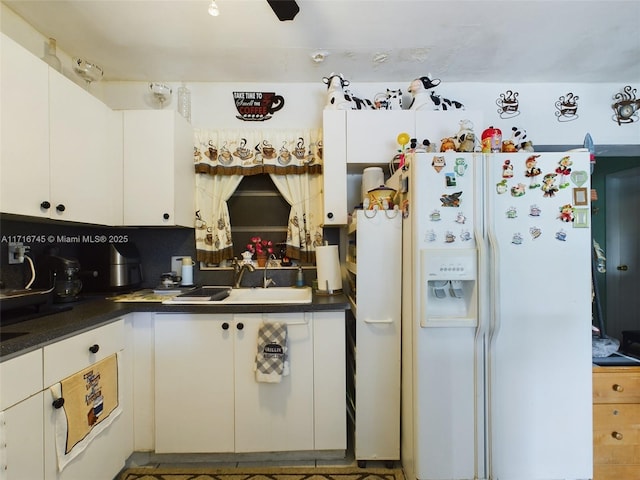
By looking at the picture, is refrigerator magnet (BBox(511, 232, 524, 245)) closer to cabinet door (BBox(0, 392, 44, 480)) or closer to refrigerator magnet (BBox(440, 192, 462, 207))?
refrigerator magnet (BBox(440, 192, 462, 207))

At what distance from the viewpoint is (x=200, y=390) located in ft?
5.08

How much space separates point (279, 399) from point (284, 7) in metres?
2.04

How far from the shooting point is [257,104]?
218 centimetres

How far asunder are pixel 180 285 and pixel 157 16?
1.69m

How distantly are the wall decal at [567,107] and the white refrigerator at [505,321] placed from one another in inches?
50.0

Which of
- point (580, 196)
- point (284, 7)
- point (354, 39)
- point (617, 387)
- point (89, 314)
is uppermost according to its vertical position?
point (354, 39)

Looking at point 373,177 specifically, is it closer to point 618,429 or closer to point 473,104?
point 473,104

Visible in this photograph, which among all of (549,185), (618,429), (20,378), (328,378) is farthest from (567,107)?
(20,378)

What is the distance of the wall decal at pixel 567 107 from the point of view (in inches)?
86.6

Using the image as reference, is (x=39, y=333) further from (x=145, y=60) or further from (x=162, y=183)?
(x=145, y=60)

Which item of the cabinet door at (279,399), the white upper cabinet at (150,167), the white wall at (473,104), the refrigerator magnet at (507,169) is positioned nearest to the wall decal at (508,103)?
the white wall at (473,104)

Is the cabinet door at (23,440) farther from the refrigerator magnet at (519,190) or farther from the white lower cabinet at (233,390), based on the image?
the refrigerator magnet at (519,190)

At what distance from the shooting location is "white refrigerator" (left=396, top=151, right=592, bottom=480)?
4.33 ft

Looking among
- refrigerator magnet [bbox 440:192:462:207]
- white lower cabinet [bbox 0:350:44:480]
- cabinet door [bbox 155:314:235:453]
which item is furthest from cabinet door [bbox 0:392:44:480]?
refrigerator magnet [bbox 440:192:462:207]
